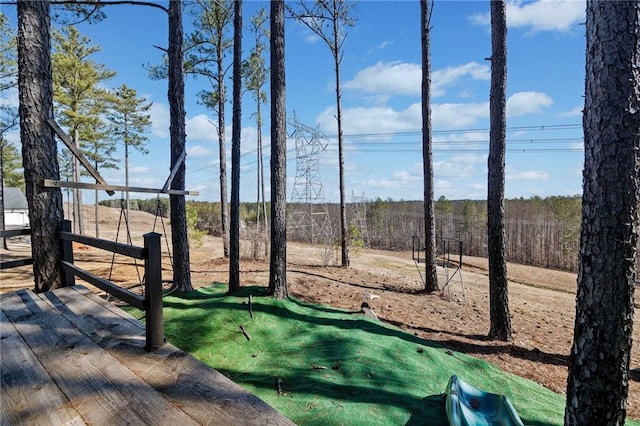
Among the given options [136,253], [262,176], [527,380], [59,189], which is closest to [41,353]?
[136,253]

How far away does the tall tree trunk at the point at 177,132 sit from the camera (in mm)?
5062

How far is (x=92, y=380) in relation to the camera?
5.24ft

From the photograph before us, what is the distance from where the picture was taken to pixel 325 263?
37.9 ft

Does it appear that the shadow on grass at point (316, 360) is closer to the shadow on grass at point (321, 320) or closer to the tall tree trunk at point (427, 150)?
the shadow on grass at point (321, 320)

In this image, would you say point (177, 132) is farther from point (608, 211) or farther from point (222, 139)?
point (222, 139)

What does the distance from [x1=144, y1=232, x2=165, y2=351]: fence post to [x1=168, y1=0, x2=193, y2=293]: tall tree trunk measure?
11.3ft

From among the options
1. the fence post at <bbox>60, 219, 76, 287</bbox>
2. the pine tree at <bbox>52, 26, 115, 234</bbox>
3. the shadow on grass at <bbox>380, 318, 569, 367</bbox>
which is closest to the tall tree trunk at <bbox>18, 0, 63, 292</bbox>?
the fence post at <bbox>60, 219, 76, 287</bbox>

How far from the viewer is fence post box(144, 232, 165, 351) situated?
187 cm

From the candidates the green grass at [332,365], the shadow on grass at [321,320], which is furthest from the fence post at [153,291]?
the shadow on grass at [321,320]

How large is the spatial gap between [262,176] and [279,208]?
9.89m

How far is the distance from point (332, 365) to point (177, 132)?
163 inches

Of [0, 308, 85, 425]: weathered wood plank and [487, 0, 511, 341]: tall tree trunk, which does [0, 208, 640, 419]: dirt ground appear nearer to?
[487, 0, 511, 341]: tall tree trunk

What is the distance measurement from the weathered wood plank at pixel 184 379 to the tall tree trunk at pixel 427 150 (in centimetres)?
653

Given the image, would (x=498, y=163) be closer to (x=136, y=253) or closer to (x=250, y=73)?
(x=136, y=253)
